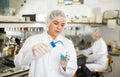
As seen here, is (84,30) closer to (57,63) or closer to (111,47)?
(111,47)

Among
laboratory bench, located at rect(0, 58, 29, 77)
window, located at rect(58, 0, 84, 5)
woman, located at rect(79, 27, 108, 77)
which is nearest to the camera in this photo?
laboratory bench, located at rect(0, 58, 29, 77)

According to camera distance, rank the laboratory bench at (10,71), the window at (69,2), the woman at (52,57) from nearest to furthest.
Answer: the woman at (52,57) < the laboratory bench at (10,71) < the window at (69,2)

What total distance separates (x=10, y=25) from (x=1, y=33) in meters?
0.31

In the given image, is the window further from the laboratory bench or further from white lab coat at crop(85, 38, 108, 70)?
the laboratory bench

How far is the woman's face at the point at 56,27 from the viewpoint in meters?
1.96

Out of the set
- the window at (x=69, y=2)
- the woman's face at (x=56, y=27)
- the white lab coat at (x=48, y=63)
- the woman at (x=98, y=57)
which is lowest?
the woman at (x=98, y=57)

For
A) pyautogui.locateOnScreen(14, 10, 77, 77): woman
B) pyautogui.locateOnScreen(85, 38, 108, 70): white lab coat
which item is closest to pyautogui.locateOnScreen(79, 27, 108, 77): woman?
pyautogui.locateOnScreen(85, 38, 108, 70): white lab coat

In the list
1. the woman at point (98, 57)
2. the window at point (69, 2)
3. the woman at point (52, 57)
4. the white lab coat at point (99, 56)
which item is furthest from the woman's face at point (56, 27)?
the window at point (69, 2)

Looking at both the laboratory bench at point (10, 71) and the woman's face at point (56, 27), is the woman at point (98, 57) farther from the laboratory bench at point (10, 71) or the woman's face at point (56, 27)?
the woman's face at point (56, 27)

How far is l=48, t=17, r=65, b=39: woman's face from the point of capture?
196 cm

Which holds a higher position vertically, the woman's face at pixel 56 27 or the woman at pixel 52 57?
the woman's face at pixel 56 27

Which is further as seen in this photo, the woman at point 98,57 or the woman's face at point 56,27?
the woman at point 98,57

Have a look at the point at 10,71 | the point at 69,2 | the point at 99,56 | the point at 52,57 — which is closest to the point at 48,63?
the point at 52,57

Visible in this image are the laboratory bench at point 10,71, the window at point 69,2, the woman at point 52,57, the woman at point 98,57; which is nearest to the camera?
the woman at point 52,57
